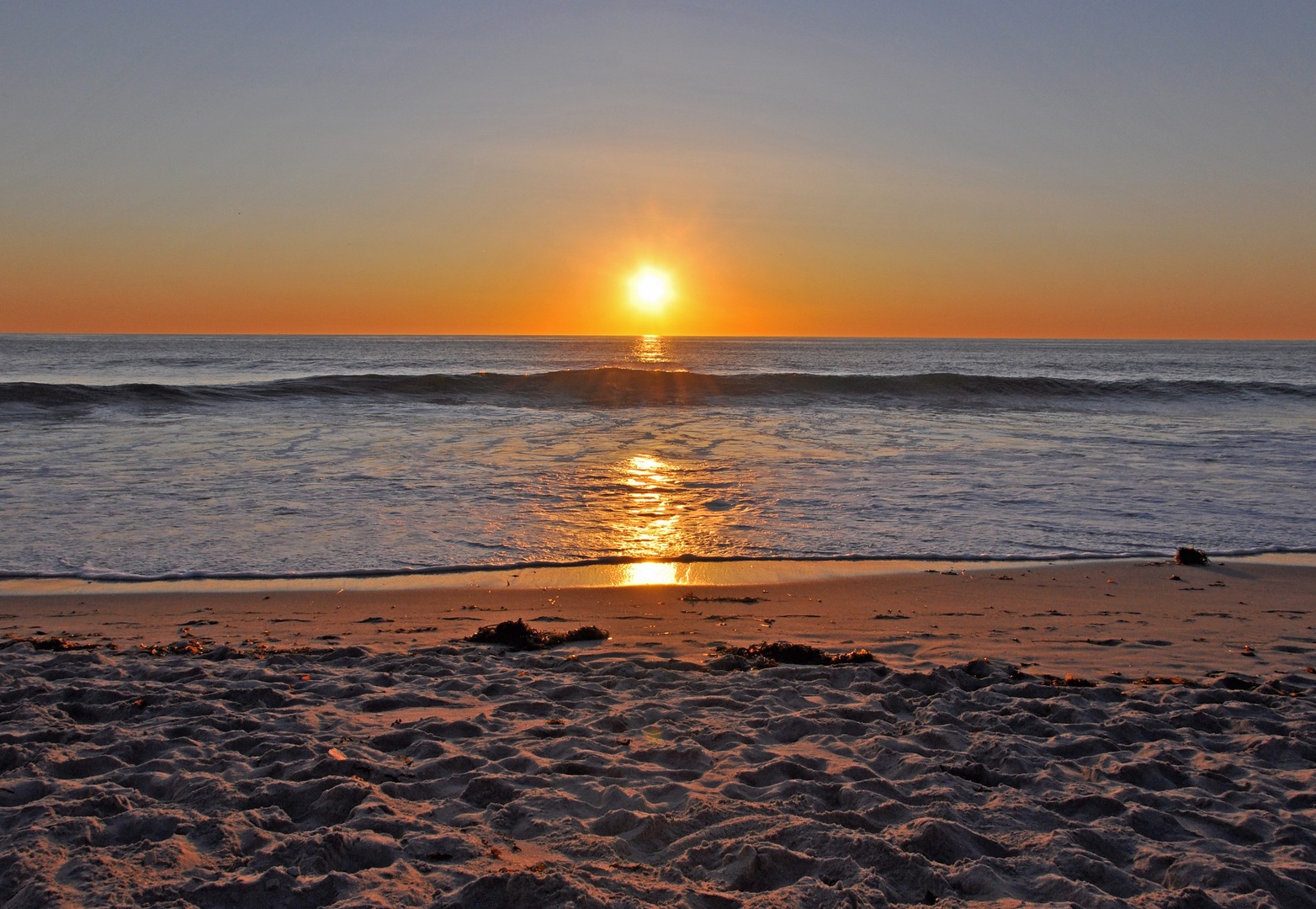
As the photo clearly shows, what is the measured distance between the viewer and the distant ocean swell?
2691 centimetres

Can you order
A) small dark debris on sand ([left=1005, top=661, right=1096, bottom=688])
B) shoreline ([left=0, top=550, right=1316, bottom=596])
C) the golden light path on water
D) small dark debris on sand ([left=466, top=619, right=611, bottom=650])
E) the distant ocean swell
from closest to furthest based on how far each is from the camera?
small dark debris on sand ([left=1005, top=661, right=1096, bottom=688]), small dark debris on sand ([left=466, top=619, right=611, bottom=650]), shoreline ([left=0, top=550, right=1316, bottom=596]), the golden light path on water, the distant ocean swell

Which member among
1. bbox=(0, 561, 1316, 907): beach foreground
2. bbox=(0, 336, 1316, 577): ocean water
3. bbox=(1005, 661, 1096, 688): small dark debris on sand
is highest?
bbox=(0, 336, 1316, 577): ocean water

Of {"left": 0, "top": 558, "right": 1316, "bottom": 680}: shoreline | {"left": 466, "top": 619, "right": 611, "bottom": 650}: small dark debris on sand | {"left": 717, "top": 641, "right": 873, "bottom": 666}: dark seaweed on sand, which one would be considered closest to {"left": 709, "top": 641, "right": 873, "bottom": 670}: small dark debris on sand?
{"left": 717, "top": 641, "right": 873, "bottom": 666}: dark seaweed on sand

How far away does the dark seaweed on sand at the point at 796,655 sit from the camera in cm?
491

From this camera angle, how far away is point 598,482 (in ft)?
38.4

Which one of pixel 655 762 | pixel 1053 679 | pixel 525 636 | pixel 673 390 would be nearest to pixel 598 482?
pixel 525 636

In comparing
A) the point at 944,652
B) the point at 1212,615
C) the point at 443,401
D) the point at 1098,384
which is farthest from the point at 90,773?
the point at 1098,384

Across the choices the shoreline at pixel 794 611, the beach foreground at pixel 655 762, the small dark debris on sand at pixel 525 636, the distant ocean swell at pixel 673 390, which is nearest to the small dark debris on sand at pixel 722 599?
the shoreline at pixel 794 611

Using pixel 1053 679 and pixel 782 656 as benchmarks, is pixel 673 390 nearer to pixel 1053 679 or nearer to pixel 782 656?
pixel 782 656

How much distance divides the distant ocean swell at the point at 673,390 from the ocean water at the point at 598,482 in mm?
723

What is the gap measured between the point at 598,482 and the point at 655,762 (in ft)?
27.2

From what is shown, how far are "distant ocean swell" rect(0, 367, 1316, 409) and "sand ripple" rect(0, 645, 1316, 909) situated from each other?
2299 centimetres

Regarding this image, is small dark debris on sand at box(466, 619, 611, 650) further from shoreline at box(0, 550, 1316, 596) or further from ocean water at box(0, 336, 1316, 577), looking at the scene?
ocean water at box(0, 336, 1316, 577)

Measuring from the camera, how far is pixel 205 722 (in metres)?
3.80
